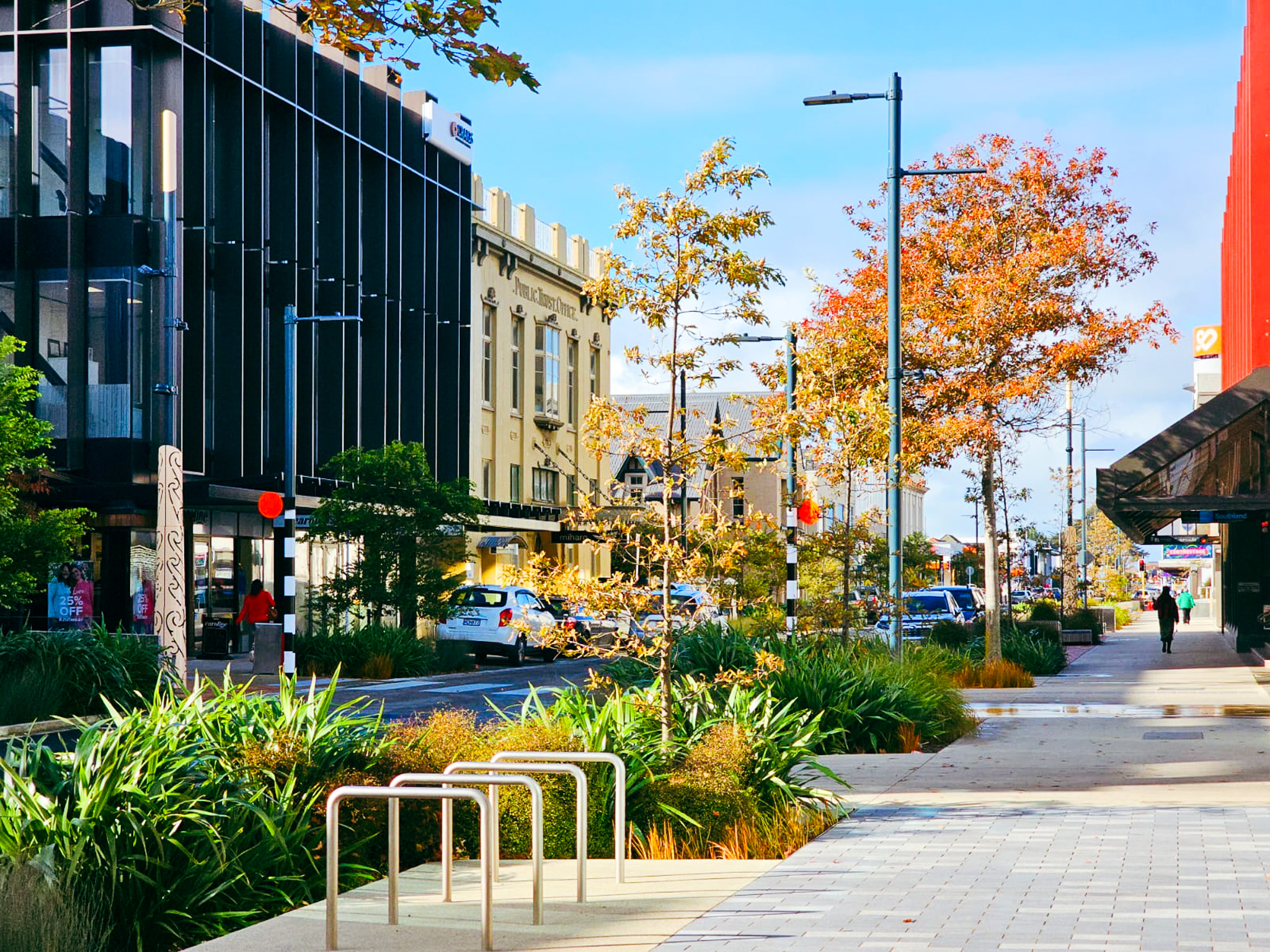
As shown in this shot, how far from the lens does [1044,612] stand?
4406cm

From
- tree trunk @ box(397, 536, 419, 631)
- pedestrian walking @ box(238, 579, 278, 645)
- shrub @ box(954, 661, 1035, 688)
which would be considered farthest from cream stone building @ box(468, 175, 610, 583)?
shrub @ box(954, 661, 1035, 688)

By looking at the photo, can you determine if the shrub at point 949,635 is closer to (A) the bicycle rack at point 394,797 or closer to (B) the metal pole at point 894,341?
(B) the metal pole at point 894,341

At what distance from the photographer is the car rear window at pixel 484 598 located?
117ft

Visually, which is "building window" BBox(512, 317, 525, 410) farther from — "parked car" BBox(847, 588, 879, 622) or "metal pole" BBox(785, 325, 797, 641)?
"metal pole" BBox(785, 325, 797, 641)

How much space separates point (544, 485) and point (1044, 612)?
22822 mm

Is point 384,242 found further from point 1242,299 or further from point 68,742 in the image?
point 68,742

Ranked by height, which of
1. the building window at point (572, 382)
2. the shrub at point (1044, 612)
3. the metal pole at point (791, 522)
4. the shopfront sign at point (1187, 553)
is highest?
the building window at point (572, 382)

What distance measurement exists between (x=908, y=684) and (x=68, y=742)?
29.1ft

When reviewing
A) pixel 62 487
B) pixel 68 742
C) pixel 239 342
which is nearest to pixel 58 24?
pixel 239 342

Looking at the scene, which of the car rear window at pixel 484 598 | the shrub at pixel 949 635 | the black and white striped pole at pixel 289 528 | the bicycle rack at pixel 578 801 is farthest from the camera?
the car rear window at pixel 484 598

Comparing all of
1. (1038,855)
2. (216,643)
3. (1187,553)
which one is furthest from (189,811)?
(1187,553)

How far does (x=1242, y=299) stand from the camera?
3900 cm

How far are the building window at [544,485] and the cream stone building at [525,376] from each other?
0.16ft

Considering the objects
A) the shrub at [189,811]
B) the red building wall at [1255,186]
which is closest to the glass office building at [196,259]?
the shrub at [189,811]
